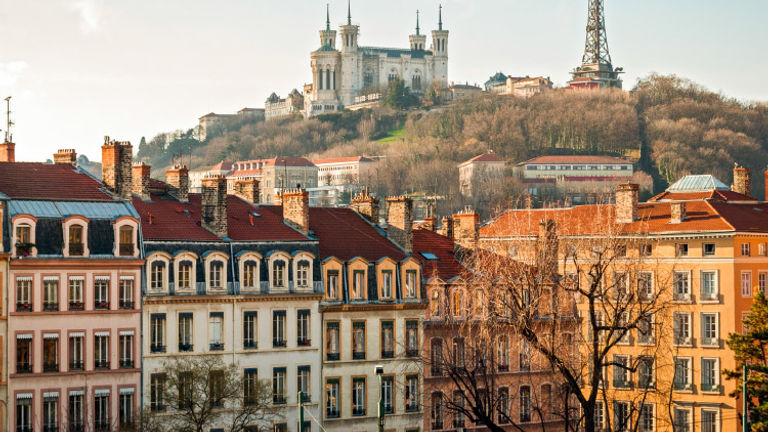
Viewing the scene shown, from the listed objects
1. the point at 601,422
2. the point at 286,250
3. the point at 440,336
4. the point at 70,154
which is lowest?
the point at 601,422

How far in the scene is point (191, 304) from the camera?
5162cm

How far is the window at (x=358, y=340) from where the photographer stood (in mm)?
55406

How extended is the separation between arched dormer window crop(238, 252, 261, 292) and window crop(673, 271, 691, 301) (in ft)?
87.3

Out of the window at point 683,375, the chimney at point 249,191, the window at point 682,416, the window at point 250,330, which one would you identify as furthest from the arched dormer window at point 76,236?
the window at point 682,416

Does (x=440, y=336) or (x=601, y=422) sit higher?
(x=440, y=336)

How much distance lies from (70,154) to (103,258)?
28.8 ft

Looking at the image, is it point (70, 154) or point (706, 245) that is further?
point (706, 245)

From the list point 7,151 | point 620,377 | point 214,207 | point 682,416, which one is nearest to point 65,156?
point 7,151

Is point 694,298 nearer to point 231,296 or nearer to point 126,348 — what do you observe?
point 231,296

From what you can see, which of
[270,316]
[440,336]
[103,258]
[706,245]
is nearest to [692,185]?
[706,245]

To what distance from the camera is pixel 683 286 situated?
238 ft

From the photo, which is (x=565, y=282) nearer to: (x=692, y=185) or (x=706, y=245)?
(x=706, y=245)

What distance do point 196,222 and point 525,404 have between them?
15.3 metres

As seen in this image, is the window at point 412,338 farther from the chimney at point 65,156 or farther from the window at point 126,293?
the chimney at point 65,156
